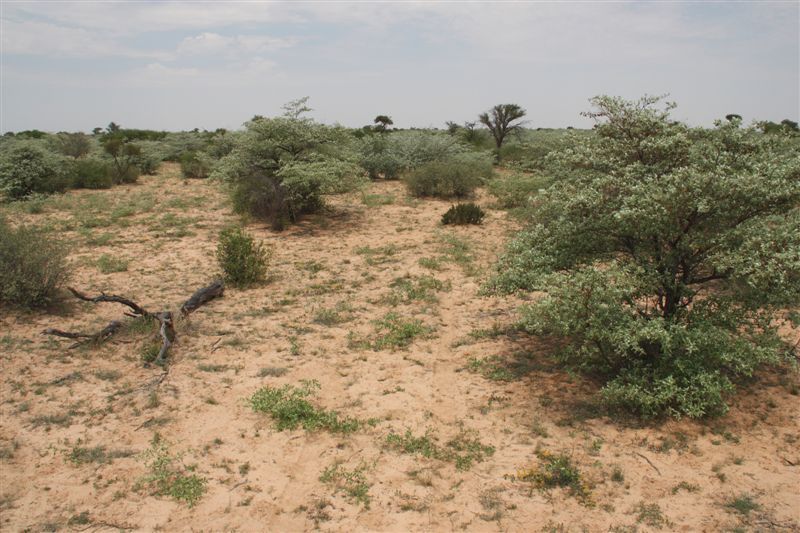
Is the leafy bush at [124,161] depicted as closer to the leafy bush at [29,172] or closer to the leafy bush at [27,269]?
the leafy bush at [29,172]

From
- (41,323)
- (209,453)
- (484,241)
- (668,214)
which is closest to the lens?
(209,453)

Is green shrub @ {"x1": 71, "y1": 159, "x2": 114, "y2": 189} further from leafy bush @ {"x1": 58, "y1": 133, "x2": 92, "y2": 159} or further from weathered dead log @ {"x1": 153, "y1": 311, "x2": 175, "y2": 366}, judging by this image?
weathered dead log @ {"x1": 153, "y1": 311, "x2": 175, "y2": 366}

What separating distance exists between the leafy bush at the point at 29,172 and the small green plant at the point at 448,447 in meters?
16.0

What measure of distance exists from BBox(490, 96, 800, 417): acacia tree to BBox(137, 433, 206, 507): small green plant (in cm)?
336

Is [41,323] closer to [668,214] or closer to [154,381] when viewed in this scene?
[154,381]

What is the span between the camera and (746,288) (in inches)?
198

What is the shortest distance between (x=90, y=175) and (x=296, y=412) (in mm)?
16716

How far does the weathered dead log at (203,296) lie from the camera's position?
7.48 m

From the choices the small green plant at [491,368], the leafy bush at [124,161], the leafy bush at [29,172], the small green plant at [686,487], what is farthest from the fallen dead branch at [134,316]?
the leafy bush at [124,161]

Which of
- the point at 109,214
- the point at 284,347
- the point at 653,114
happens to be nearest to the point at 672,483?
the point at 653,114

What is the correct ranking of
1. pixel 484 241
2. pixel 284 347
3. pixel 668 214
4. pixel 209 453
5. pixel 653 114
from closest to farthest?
1. pixel 209 453
2. pixel 668 214
3. pixel 653 114
4. pixel 284 347
5. pixel 484 241

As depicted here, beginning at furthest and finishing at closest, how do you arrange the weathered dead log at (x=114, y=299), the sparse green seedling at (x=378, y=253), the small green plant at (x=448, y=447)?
the sparse green seedling at (x=378, y=253) → the weathered dead log at (x=114, y=299) → the small green plant at (x=448, y=447)

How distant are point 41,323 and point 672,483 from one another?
754cm

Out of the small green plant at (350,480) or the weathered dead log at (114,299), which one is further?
the weathered dead log at (114,299)
